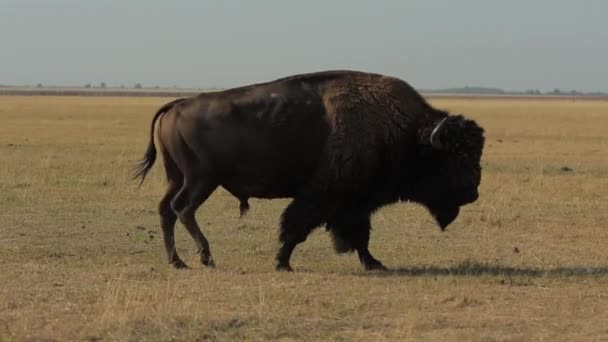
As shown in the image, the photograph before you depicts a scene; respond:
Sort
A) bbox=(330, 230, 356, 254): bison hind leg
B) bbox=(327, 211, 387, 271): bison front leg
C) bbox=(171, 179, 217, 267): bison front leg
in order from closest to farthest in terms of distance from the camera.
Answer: bbox=(171, 179, 217, 267): bison front leg → bbox=(327, 211, 387, 271): bison front leg → bbox=(330, 230, 356, 254): bison hind leg

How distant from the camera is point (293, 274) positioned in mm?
10297

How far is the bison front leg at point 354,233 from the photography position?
11094 millimetres

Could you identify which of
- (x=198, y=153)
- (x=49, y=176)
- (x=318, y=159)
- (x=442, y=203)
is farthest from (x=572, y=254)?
(x=49, y=176)

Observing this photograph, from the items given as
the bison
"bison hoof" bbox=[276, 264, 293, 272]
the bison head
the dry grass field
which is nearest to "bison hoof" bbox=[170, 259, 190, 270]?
the bison

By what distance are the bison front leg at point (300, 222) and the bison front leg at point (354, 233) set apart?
1.04ft

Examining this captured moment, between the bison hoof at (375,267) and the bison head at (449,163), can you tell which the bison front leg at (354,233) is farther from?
the bison head at (449,163)

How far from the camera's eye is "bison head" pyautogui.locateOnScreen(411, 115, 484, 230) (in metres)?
10.9

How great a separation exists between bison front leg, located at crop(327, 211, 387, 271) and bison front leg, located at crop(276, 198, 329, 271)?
0.32 metres

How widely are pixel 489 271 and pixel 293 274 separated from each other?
2.36 metres

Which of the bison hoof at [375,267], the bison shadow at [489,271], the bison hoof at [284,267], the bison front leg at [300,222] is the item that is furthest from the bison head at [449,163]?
the bison hoof at [284,267]

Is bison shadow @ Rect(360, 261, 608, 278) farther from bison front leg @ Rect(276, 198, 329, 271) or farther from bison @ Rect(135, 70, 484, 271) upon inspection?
bison front leg @ Rect(276, 198, 329, 271)

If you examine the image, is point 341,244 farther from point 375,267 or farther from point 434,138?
point 434,138

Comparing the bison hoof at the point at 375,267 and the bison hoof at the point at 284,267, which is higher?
the bison hoof at the point at 375,267

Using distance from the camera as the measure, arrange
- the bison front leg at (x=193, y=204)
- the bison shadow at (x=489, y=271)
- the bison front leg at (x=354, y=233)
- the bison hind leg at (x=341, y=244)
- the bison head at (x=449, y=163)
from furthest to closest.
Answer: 1. the bison hind leg at (x=341, y=244)
2. the bison front leg at (x=354, y=233)
3. the bison head at (x=449, y=163)
4. the bison front leg at (x=193, y=204)
5. the bison shadow at (x=489, y=271)
